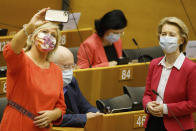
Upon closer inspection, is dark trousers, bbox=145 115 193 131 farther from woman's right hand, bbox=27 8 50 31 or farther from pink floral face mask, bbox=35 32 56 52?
woman's right hand, bbox=27 8 50 31

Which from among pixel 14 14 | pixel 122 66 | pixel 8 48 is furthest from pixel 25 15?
pixel 8 48

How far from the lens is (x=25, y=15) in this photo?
19.5 ft

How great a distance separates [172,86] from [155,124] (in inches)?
10.4

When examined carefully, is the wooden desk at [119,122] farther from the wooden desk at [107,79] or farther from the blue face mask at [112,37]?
the blue face mask at [112,37]

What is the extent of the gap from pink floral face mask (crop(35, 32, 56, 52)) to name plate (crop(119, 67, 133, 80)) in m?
1.67

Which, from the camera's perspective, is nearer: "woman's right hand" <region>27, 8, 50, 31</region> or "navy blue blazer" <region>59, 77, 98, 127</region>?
"woman's right hand" <region>27, 8, 50, 31</region>

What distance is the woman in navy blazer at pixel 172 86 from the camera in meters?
2.87

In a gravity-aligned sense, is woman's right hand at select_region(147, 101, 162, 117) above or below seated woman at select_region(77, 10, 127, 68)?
below

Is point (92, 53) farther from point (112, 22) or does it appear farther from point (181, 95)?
point (181, 95)

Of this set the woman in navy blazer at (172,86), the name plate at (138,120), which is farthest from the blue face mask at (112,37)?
the woman in navy blazer at (172,86)

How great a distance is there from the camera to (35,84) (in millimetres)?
2512

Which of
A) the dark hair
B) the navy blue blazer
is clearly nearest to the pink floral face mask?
the navy blue blazer

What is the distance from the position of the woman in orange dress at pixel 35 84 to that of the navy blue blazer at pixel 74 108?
0.66ft

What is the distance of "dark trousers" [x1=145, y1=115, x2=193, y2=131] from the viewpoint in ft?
9.71
